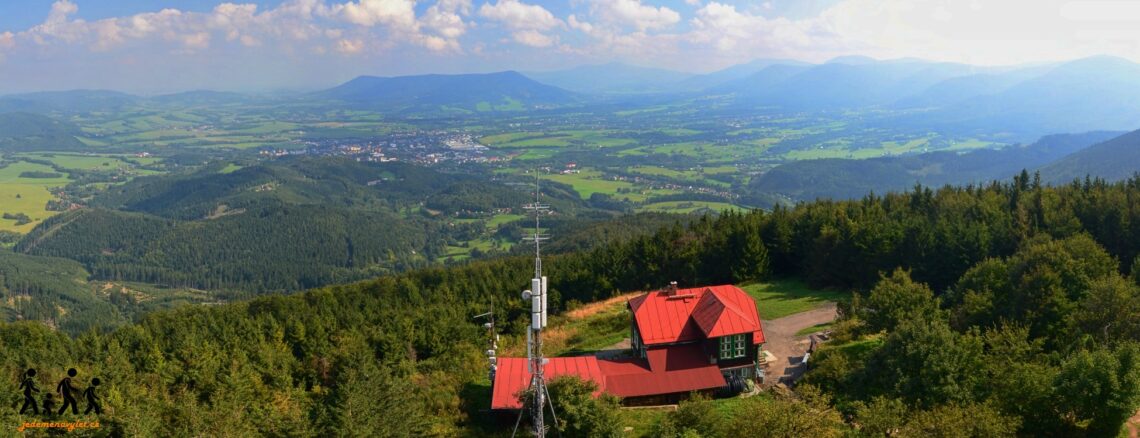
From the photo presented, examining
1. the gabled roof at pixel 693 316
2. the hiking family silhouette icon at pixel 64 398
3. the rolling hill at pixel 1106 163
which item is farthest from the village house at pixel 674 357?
the rolling hill at pixel 1106 163

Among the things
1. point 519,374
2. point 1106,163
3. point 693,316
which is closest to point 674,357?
point 693,316

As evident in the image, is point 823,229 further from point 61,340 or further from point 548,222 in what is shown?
point 548,222

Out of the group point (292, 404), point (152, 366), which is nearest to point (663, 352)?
point (292, 404)

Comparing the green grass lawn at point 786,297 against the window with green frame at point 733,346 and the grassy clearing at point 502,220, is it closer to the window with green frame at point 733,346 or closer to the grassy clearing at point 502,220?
the window with green frame at point 733,346

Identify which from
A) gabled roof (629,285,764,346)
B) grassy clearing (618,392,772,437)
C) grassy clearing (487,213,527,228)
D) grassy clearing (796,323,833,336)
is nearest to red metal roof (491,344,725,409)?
grassy clearing (618,392,772,437)

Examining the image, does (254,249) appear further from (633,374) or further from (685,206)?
(633,374)

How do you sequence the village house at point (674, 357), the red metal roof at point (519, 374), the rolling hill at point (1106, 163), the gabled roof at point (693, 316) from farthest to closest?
the rolling hill at point (1106, 163) < the gabled roof at point (693, 316) < the village house at point (674, 357) < the red metal roof at point (519, 374)

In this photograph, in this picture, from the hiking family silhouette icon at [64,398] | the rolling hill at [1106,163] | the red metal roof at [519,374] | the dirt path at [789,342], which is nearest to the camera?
the hiking family silhouette icon at [64,398]
